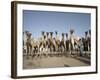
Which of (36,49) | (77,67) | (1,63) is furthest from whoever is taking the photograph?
(77,67)

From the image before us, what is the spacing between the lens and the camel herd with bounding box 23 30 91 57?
202 cm

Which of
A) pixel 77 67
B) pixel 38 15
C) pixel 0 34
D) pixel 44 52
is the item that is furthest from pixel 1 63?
pixel 77 67

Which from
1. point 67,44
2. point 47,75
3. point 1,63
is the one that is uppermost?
point 67,44

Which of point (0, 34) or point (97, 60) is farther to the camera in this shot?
point (97, 60)

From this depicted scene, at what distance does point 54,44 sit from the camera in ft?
6.95

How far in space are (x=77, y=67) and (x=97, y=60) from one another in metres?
0.24

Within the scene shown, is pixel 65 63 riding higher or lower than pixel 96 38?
lower

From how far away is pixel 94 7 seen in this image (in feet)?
7.48

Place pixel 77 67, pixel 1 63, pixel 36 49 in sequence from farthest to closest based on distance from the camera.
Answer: pixel 77 67, pixel 36 49, pixel 1 63

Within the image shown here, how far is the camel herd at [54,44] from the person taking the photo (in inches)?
79.5

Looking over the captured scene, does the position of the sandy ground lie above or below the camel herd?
below

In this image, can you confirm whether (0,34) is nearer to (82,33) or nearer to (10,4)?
(10,4)

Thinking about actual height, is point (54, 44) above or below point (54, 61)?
above

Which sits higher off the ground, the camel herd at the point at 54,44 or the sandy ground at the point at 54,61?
the camel herd at the point at 54,44
